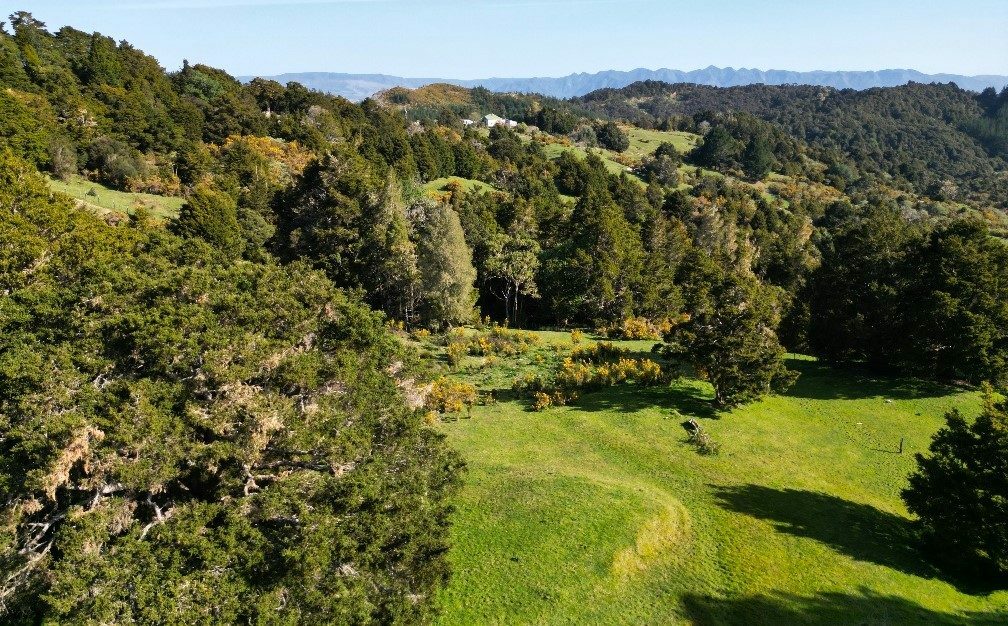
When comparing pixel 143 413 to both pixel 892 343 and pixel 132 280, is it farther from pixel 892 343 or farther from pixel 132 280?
pixel 892 343

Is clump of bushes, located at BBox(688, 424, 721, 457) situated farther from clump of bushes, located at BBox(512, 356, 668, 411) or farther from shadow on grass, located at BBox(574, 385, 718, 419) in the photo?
clump of bushes, located at BBox(512, 356, 668, 411)

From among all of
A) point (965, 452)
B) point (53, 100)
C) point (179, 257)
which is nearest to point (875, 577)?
point (965, 452)

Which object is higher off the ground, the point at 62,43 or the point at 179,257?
the point at 62,43

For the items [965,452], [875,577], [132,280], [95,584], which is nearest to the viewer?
[95,584]

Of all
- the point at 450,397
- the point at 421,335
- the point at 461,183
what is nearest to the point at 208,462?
the point at 450,397

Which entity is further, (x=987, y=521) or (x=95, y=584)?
(x=987, y=521)

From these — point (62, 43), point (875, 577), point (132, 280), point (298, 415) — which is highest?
point (62, 43)
